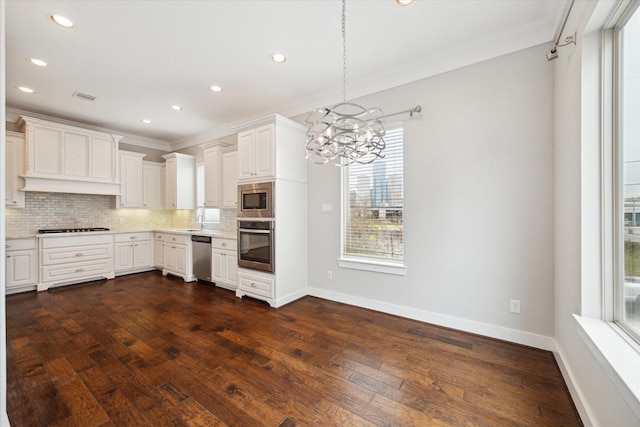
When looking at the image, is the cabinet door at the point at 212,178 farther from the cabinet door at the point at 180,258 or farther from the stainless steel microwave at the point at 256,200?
the stainless steel microwave at the point at 256,200

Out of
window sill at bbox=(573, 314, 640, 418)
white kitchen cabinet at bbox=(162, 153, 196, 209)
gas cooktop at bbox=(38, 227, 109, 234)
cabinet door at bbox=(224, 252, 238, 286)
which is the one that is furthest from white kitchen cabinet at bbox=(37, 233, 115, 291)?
window sill at bbox=(573, 314, 640, 418)

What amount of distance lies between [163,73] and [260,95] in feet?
4.00

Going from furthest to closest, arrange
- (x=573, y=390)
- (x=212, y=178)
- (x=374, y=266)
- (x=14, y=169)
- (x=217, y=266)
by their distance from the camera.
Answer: (x=212, y=178) < (x=217, y=266) < (x=14, y=169) < (x=374, y=266) < (x=573, y=390)

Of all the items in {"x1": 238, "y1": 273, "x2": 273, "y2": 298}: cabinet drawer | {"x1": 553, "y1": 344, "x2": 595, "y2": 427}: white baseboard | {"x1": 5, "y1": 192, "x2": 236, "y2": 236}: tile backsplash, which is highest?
{"x1": 5, "y1": 192, "x2": 236, "y2": 236}: tile backsplash

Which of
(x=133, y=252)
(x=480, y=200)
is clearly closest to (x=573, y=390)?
(x=480, y=200)

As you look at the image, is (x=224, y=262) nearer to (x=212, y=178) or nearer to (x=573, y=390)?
(x=212, y=178)

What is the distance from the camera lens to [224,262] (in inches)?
170

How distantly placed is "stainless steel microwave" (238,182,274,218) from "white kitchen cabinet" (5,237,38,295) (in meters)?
3.40

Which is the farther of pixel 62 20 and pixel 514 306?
pixel 514 306

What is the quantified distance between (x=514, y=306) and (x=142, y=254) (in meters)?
6.24

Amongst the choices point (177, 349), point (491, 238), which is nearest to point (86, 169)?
point (177, 349)

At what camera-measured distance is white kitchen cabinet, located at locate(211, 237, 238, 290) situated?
4.19 meters

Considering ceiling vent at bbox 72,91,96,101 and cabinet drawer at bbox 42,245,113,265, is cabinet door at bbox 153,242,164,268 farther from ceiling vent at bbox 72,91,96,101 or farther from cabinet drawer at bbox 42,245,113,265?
ceiling vent at bbox 72,91,96,101

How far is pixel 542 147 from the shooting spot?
2.40 metres
